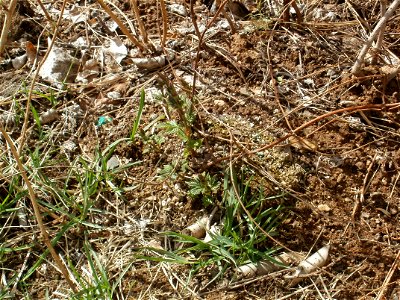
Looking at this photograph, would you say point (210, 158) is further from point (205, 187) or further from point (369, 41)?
point (369, 41)

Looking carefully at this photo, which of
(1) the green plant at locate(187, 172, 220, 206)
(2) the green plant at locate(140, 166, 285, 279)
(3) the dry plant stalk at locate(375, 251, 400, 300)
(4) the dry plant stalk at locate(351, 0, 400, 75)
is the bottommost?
(3) the dry plant stalk at locate(375, 251, 400, 300)

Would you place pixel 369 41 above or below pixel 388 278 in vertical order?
above

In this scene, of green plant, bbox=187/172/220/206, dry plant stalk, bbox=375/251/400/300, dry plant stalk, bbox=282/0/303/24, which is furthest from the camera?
dry plant stalk, bbox=282/0/303/24

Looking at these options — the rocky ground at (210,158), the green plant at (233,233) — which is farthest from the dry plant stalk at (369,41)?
the green plant at (233,233)

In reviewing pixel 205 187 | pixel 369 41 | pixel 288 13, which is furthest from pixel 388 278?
pixel 288 13

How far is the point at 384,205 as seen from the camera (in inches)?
82.8

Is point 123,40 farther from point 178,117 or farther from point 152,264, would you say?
point 152,264

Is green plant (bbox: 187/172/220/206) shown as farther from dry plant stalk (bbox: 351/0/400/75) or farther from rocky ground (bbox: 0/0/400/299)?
dry plant stalk (bbox: 351/0/400/75)

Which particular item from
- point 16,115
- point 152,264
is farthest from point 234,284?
point 16,115

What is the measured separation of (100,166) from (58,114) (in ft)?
1.16

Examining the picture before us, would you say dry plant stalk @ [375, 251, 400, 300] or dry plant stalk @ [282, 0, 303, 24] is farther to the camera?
dry plant stalk @ [282, 0, 303, 24]

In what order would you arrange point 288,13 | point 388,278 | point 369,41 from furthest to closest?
point 288,13 → point 369,41 → point 388,278

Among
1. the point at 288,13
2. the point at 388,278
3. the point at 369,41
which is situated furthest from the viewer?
the point at 288,13

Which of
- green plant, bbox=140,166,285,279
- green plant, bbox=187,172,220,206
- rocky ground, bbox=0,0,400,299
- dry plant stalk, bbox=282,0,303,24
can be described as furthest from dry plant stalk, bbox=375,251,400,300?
dry plant stalk, bbox=282,0,303,24
